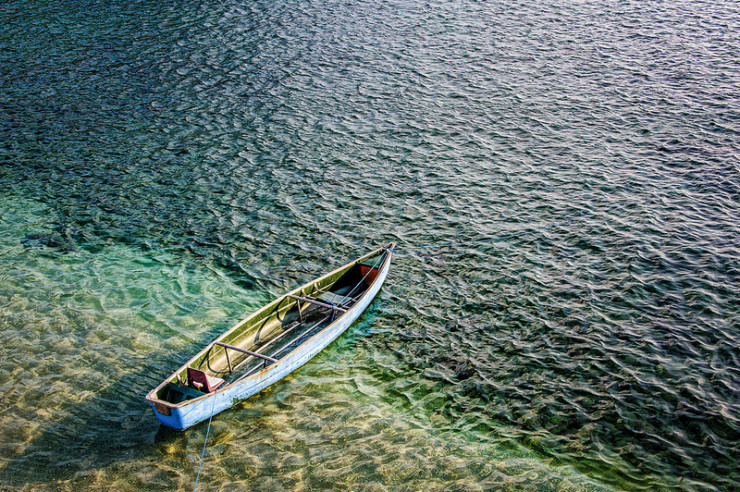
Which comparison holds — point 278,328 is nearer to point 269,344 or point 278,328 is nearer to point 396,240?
point 269,344

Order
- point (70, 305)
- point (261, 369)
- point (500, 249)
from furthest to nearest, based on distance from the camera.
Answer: point (500, 249) < point (70, 305) < point (261, 369)

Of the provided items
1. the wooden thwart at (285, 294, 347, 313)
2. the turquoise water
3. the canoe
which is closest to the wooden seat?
the canoe

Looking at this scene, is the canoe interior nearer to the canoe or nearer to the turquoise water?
the canoe

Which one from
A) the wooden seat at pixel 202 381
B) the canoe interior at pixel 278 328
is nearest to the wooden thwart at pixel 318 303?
the canoe interior at pixel 278 328

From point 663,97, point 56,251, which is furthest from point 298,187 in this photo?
point 663,97

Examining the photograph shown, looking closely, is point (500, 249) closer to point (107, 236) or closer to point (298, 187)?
point (298, 187)

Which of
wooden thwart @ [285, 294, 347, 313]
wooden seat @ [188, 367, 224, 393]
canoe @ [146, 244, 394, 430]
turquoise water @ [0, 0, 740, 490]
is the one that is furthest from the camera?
wooden thwart @ [285, 294, 347, 313]

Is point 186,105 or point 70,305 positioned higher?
point 186,105
